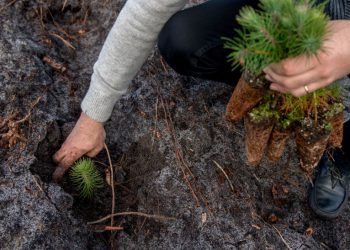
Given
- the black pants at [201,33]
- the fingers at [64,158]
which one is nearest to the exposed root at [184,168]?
the black pants at [201,33]

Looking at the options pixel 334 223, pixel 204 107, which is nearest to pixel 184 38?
pixel 204 107

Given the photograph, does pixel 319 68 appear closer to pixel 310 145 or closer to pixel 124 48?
pixel 310 145

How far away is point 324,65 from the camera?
44.8 inches

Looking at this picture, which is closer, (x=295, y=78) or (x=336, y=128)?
(x=295, y=78)

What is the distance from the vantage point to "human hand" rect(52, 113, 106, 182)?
5.08 feet

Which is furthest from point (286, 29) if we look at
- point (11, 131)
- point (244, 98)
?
point (11, 131)

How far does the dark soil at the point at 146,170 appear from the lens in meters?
1.52

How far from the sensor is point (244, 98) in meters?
1.37

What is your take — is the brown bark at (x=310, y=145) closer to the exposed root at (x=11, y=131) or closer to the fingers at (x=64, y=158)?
the fingers at (x=64, y=158)

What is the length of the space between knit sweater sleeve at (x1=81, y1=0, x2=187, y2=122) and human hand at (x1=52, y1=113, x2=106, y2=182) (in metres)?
0.05

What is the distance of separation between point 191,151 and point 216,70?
1.18ft

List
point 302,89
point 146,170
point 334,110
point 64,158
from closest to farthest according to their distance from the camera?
point 302,89 → point 334,110 → point 64,158 → point 146,170

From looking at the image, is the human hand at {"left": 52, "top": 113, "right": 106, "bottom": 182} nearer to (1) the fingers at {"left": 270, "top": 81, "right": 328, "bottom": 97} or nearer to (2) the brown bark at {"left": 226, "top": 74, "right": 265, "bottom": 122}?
(2) the brown bark at {"left": 226, "top": 74, "right": 265, "bottom": 122}

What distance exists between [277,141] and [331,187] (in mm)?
620
